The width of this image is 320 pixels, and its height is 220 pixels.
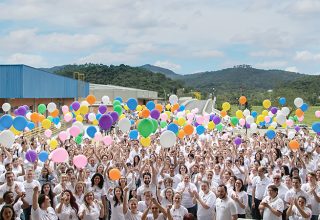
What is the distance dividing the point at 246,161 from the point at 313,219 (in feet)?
9.60

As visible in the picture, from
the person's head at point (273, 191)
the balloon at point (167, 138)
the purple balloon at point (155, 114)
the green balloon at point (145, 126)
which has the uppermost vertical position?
the purple balloon at point (155, 114)

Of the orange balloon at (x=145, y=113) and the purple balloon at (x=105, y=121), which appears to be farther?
the orange balloon at (x=145, y=113)

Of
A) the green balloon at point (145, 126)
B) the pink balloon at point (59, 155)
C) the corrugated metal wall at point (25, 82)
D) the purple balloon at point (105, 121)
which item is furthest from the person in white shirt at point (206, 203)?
the corrugated metal wall at point (25, 82)

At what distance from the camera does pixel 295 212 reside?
5914mm

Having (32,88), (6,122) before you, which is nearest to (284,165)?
(6,122)

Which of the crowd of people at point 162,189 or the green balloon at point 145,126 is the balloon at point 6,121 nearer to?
the crowd of people at point 162,189

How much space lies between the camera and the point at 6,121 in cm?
1021

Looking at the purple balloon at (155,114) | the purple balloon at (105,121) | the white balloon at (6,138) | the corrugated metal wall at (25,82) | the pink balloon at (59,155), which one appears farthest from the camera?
the corrugated metal wall at (25,82)

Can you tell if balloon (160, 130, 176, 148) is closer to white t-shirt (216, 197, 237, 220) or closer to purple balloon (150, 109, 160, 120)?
white t-shirt (216, 197, 237, 220)

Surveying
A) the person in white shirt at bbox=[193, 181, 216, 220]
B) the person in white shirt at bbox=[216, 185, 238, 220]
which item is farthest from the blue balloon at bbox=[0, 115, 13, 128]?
the person in white shirt at bbox=[216, 185, 238, 220]

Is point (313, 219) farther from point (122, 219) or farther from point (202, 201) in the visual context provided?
point (122, 219)

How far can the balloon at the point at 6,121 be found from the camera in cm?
1019

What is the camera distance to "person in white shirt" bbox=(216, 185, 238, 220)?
5.97 m

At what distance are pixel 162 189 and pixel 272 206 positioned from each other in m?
2.14
